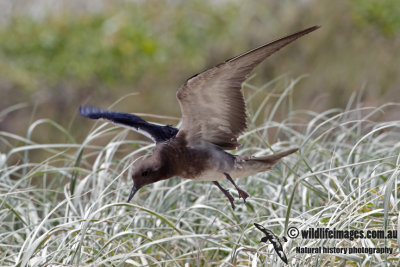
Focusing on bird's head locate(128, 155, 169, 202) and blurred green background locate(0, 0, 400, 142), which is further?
blurred green background locate(0, 0, 400, 142)

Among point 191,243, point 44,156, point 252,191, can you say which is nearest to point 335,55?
point 44,156

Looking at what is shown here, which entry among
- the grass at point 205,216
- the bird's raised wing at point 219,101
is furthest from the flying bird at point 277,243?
the bird's raised wing at point 219,101

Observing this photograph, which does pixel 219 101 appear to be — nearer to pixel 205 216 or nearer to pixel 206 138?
pixel 206 138

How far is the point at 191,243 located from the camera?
3.54 meters

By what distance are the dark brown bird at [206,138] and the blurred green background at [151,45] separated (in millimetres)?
4839

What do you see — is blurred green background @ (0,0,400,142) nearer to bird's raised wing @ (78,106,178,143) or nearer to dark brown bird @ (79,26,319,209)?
bird's raised wing @ (78,106,178,143)

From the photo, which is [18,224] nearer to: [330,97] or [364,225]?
[364,225]

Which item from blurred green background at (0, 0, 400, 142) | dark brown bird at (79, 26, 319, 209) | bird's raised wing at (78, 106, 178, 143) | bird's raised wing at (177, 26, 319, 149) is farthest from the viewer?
blurred green background at (0, 0, 400, 142)

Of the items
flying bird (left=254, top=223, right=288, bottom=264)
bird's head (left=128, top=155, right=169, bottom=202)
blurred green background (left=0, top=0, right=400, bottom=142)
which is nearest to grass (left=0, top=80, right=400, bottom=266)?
flying bird (left=254, top=223, right=288, bottom=264)

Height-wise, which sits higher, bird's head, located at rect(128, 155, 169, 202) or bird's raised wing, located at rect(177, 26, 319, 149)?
bird's raised wing, located at rect(177, 26, 319, 149)

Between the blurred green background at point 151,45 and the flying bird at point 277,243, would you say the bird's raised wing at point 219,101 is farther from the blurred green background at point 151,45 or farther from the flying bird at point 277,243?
the blurred green background at point 151,45

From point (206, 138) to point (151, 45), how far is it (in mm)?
5351

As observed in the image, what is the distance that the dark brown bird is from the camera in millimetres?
2838

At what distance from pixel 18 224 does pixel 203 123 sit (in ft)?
5.04
